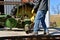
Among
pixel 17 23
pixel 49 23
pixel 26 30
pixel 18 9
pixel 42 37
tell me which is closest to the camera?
pixel 42 37

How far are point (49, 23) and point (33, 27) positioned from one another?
2.96 metres

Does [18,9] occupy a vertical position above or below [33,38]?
above

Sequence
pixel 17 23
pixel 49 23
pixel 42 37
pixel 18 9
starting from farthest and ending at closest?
1. pixel 49 23
2. pixel 18 9
3. pixel 17 23
4. pixel 42 37

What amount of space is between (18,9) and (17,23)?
0.85 m

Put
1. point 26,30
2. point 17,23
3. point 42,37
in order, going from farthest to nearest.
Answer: point 17,23 < point 26,30 < point 42,37

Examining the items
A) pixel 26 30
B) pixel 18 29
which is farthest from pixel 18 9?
pixel 26 30

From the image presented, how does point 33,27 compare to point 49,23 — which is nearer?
point 33,27

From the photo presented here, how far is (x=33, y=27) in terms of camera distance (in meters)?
9.82

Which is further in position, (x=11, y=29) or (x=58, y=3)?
(x=58, y=3)

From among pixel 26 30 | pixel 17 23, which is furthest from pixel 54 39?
pixel 17 23

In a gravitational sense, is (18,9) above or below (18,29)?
above

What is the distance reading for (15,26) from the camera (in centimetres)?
1015

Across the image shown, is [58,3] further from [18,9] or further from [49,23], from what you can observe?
[18,9]

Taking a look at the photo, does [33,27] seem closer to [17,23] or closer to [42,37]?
[17,23]
